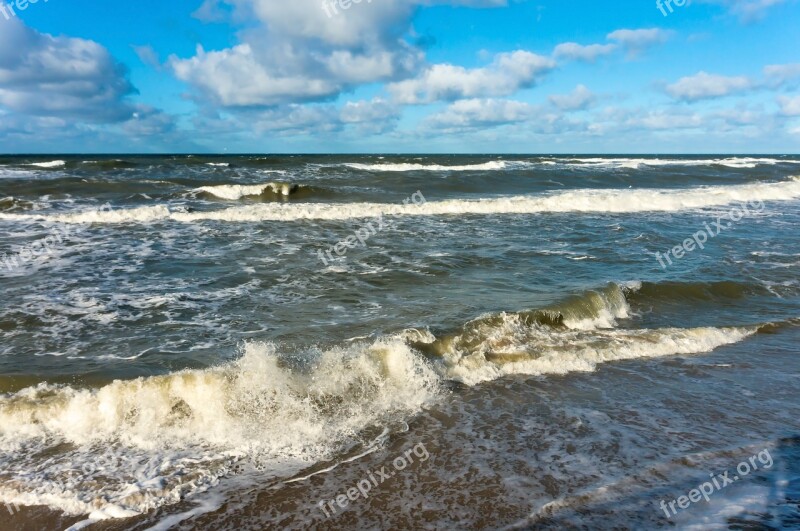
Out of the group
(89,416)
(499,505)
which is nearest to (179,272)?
(89,416)

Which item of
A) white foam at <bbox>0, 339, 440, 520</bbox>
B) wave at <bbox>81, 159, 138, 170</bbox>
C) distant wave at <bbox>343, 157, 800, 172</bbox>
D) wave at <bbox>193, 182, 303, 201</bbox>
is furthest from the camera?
distant wave at <bbox>343, 157, 800, 172</bbox>

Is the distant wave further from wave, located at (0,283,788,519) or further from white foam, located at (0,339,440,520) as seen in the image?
white foam, located at (0,339,440,520)

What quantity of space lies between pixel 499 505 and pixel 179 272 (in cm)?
890

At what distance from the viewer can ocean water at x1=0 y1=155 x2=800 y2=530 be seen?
393 centimetres

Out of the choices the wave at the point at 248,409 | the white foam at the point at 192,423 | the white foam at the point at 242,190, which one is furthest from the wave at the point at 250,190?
the white foam at the point at 192,423

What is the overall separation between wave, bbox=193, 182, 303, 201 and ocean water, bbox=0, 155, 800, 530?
12.0 meters

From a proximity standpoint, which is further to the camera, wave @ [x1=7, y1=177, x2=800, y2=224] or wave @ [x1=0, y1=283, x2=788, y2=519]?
wave @ [x1=7, y1=177, x2=800, y2=224]

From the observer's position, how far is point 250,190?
1058 inches

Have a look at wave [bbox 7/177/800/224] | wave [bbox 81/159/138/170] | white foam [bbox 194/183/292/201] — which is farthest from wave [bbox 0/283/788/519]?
wave [bbox 81/159/138/170]

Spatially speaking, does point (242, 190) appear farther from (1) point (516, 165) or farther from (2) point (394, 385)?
(1) point (516, 165)

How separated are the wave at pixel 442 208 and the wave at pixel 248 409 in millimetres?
12723

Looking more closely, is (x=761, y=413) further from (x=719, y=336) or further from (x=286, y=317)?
(x=286, y=317)

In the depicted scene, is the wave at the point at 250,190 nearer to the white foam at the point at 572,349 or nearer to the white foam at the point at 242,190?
the white foam at the point at 242,190

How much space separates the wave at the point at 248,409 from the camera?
4.16m
